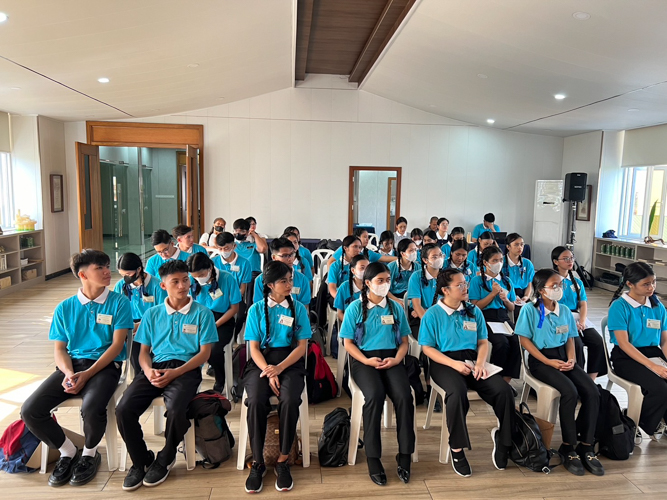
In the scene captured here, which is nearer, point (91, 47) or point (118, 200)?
point (91, 47)

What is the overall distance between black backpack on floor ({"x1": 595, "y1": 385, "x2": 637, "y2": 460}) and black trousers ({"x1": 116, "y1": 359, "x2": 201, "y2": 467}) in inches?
99.7

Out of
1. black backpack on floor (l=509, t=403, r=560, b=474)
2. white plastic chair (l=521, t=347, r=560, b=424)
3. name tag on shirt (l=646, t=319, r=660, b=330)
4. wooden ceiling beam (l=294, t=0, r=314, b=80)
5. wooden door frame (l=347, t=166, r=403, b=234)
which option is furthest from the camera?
wooden door frame (l=347, t=166, r=403, b=234)

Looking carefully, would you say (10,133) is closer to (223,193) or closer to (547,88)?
(223,193)

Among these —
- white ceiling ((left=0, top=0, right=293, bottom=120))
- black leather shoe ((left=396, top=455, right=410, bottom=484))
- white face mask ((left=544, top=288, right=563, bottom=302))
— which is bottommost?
black leather shoe ((left=396, top=455, right=410, bottom=484))

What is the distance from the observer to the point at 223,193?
9.59m

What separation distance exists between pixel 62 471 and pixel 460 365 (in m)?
2.37

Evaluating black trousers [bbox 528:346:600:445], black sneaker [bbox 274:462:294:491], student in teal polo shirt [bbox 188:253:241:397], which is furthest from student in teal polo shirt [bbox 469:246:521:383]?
black sneaker [bbox 274:462:294:491]

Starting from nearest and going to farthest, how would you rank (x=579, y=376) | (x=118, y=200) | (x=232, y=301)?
(x=579, y=376) < (x=232, y=301) < (x=118, y=200)

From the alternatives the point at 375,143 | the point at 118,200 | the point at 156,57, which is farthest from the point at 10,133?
the point at 375,143

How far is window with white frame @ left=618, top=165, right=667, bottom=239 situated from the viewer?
26.8 ft

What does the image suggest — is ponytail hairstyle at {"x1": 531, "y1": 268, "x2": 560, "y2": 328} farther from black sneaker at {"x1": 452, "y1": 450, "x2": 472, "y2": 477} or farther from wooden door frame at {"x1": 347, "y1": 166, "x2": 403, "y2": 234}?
wooden door frame at {"x1": 347, "y1": 166, "x2": 403, "y2": 234}

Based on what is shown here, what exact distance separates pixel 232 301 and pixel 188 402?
3.89 ft

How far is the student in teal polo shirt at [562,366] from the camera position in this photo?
9.41ft

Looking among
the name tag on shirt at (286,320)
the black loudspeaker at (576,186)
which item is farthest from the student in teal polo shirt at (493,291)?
the black loudspeaker at (576,186)
